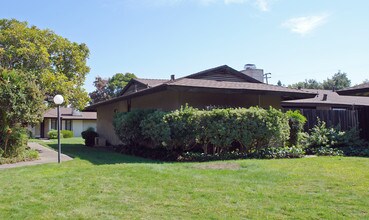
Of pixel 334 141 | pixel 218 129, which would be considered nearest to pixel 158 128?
pixel 218 129

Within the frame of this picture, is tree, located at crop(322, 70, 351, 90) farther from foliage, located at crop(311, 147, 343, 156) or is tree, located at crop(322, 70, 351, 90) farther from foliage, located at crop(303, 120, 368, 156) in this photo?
foliage, located at crop(311, 147, 343, 156)

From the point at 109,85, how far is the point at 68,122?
15.6m

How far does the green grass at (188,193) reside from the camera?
528 cm

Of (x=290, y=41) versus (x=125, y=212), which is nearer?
(x=125, y=212)

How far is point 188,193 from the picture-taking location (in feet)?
21.1

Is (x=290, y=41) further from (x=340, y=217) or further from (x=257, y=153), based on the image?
(x=340, y=217)

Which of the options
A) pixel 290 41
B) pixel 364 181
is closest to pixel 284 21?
pixel 290 41

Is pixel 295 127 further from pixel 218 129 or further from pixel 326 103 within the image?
pixel 326 103

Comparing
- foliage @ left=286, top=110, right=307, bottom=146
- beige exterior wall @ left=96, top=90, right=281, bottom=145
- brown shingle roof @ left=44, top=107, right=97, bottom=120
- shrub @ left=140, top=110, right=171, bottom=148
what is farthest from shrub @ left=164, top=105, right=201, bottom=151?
brown shingle roof @ left=44, top=107, right=97, bottom=120

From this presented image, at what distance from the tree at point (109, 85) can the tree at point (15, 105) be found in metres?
42.9

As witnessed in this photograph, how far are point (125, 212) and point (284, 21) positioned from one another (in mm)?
10886

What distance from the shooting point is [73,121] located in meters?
41.9

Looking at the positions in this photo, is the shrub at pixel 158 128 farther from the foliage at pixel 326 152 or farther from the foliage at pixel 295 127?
the foliage at pixel 326 152

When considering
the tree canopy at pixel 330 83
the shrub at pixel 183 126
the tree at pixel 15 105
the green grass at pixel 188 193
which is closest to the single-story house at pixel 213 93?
the shrub at pixel 183 126
